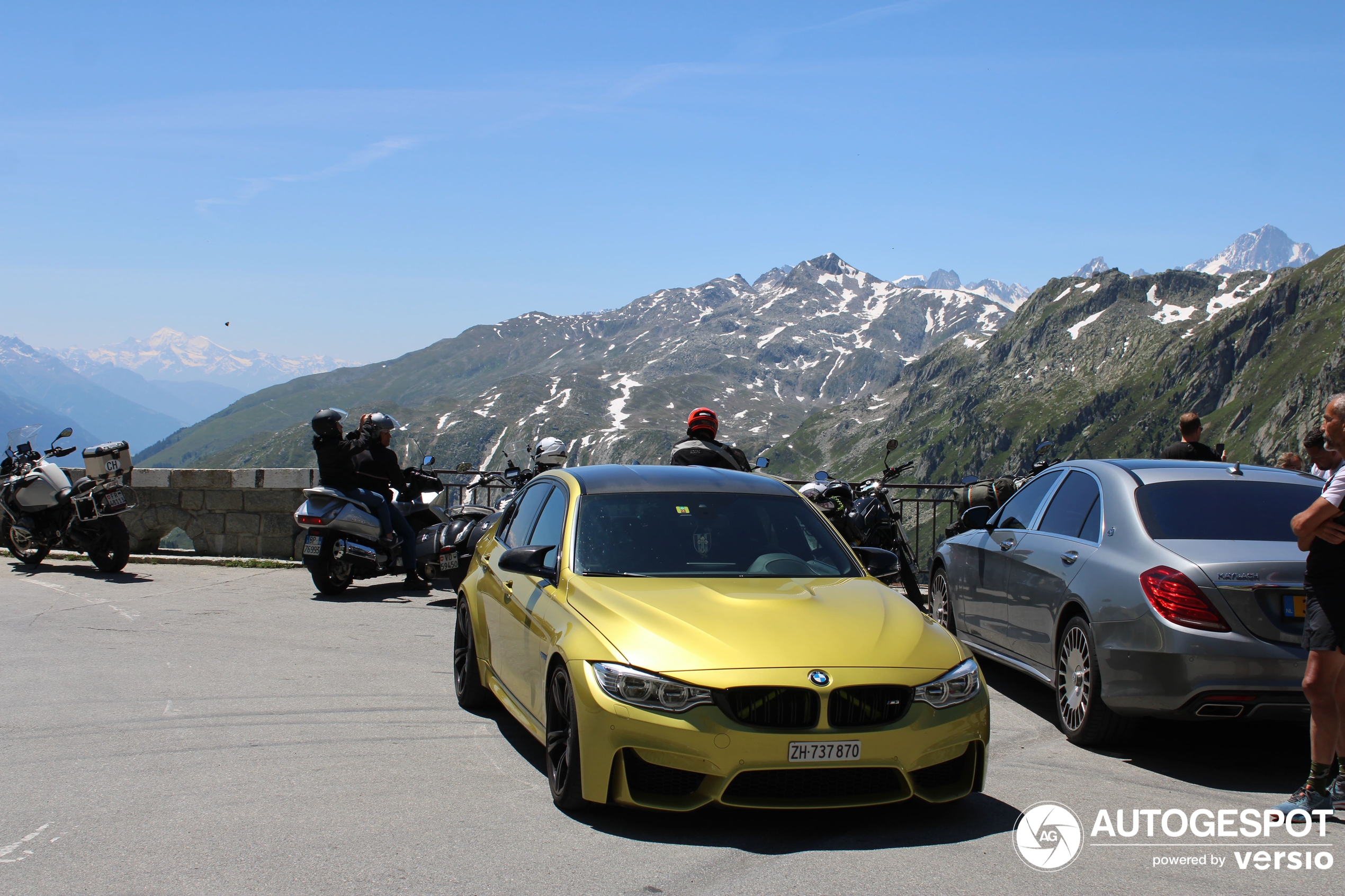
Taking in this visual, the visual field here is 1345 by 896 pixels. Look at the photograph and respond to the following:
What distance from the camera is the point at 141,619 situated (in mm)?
9727

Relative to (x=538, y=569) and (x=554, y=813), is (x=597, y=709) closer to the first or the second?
(x=554, y=813)

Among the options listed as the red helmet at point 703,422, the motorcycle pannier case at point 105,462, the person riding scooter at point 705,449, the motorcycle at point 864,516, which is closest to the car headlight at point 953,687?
the person riding scooter at point 705,449

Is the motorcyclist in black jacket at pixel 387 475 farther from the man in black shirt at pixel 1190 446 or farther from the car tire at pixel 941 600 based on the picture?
the man in black shirt at pixel 1190 446

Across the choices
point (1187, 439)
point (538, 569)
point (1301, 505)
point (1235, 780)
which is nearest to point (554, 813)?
point (538, 569)

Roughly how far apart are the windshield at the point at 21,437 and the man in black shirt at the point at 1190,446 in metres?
12.5

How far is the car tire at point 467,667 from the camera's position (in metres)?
6.34

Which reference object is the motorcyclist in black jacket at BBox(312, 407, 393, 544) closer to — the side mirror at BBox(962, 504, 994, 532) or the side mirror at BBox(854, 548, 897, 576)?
the side mirror at BBox(962, 504, 994, 532)

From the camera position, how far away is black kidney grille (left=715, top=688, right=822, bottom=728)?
4020mm

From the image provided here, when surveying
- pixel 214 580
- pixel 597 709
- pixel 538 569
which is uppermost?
pixel 538 569

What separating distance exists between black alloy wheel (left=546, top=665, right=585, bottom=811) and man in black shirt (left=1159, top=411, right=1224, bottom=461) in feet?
22.3

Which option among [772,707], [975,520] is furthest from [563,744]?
[975,520]

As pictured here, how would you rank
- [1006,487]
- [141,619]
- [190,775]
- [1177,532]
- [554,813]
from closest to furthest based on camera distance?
[554,813] → [190,775] → [1177,532] → [141,619] → [1006,487]

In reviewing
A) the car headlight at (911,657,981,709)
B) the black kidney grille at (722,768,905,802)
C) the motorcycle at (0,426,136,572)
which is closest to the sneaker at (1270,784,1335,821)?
the car headlight at (911,657,981,709)

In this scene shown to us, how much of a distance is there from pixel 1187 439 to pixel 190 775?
27.7ft
